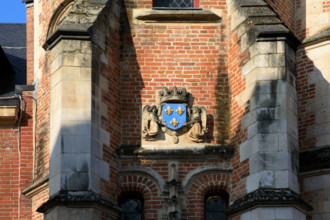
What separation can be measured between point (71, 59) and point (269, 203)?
166 inches

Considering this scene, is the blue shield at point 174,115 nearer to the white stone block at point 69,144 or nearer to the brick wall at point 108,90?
the brick wall at point 108,90

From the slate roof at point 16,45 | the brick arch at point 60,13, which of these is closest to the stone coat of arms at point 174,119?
the brick arch at point 60,13

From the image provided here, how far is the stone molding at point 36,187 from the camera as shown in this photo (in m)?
18.6

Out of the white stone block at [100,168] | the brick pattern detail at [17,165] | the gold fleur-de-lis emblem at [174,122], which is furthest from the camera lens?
the brick pattern detail at [17,165]

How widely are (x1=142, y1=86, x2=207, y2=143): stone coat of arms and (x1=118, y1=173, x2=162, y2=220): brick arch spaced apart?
0.76 m

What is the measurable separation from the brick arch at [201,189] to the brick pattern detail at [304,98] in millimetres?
2280

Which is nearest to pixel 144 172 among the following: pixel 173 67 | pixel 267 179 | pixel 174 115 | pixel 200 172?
pixel 200 172

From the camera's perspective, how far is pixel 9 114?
67.6ft

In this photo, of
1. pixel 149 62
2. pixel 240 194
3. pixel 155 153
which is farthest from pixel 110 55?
pixel 240 194

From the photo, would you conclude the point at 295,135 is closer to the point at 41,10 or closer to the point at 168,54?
the point at 168,54

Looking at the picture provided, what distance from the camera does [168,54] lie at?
60.0ft

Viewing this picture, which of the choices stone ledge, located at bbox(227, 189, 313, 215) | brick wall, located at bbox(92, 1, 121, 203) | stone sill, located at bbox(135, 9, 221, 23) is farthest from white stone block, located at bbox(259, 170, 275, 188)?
stone sill, located at bbox(135, 9, 221, 23)

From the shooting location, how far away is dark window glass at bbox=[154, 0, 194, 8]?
18.9m

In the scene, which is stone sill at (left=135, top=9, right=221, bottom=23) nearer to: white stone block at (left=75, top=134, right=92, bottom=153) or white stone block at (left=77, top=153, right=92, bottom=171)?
white stone block at (left=75, top=134, right=92, bottom=153)
